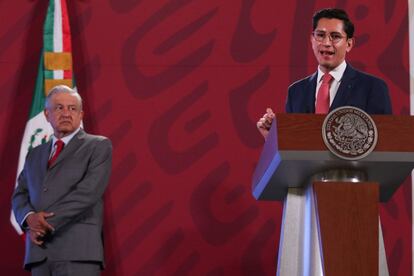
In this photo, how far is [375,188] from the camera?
2.05 m

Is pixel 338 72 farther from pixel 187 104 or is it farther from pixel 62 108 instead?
pixel 187 104

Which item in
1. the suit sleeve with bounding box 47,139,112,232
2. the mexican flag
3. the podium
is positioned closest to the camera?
the podium

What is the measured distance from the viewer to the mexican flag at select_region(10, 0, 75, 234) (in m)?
4.13

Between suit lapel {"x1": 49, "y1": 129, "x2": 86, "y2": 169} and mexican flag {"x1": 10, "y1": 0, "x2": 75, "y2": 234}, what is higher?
mexican flag {"x1": 10, "y1": 0, "x2": 75, "y2": 234}

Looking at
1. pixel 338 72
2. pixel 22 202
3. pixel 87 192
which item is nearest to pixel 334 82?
pixel 338 72

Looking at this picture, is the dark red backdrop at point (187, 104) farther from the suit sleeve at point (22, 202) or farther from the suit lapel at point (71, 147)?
the suit lapel at point (71, 147)

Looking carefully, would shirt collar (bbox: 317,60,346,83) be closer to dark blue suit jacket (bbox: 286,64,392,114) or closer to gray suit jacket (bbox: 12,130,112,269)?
dark blue suit jacket (bbox: 286,64,392,114)

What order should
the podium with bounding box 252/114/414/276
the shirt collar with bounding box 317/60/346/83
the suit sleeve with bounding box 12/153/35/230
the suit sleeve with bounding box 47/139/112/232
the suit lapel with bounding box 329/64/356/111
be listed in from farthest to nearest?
the suit sleeve with bounding box 12/153/35/230 < the suit sleeve with bounding box 47/139/112/232 < the shirt collar with bounding box 317/60/346/83 < the suit lapel with bounding box 329/64/356/111 < the podium with bounding box 252/114/414/276

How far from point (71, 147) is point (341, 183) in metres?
1.52

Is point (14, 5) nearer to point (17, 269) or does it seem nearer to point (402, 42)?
point (17, 269)

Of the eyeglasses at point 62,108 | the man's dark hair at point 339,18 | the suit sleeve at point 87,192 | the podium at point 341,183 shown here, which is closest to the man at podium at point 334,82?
the man's dark hair at point 339,18

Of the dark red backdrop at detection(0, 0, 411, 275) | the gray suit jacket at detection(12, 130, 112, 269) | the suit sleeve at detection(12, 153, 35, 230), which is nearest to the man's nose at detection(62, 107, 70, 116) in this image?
the gray suit jacket at detection(12, 130, 112, 269)

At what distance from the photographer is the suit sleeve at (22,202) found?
3176mm

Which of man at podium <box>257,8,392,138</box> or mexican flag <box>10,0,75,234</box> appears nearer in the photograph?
man at podium <box>257,8,392,138</box>
